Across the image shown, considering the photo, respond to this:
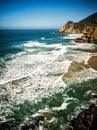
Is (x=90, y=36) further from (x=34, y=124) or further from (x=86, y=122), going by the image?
(x=86, y=122)

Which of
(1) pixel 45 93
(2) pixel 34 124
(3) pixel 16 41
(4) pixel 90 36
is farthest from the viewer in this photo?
(3) pixel 16 41

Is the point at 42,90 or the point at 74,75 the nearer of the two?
the point at 42,90

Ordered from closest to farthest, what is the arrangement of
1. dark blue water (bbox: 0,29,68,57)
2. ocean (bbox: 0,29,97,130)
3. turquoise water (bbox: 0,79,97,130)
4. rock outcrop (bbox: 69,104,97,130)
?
rock outcrop (bbox: 69,104,97,130), turquoise water (bbox: 0,79,97,130), ocean (bbox: 0,29,97,130), dark blue water (bbox: 0,29,68,57)

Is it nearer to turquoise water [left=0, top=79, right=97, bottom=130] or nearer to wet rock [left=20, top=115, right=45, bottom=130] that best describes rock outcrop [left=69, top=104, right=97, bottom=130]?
turquoise water [left=0, top=79, right=97, bottom=130]

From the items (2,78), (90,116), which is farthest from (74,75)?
(90,116)

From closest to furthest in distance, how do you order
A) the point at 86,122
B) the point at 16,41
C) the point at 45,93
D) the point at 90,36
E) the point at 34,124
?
the point at 86,122 < the point at 34,124 < the point at 45,93 < the point at 90,36 < the point at 16,41

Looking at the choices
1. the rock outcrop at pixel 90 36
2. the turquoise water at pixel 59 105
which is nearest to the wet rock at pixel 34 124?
the turquoise water at pixel 59 105

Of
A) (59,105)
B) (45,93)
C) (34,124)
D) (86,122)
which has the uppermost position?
(86,122)

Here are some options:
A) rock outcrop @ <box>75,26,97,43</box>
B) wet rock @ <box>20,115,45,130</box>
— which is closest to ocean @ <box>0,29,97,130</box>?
wet rock @ <box>20,115,45,130</box>

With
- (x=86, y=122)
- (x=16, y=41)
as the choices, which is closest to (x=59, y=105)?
(x=86, y=122)

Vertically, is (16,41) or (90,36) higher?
(90,36)

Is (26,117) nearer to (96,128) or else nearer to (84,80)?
(96,128)
